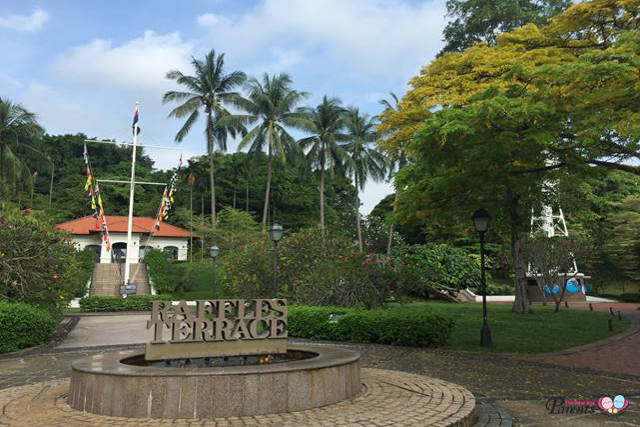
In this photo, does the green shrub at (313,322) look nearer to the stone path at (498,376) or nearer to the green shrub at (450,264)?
the stone path at (498,376)

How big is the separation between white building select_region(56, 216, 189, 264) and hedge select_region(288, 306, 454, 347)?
96.1ft

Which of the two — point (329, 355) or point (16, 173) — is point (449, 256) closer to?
point (329, 355)

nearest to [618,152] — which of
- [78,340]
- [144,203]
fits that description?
[78,340]

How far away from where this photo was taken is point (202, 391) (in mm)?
5602

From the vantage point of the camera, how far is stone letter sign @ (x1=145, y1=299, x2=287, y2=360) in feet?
23.1

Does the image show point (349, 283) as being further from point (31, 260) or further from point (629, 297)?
point (629, 297)

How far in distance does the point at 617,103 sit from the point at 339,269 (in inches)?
350

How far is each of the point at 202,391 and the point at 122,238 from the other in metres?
40.0

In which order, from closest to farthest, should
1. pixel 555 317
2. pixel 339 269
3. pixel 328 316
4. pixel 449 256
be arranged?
pixel 328 316 < pixel 339 269 < pixel 555 317 < pixel 449 256

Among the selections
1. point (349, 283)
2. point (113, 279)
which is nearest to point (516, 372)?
point (349, 283)

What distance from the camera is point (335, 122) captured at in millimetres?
41719

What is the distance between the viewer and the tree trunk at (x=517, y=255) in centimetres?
1716

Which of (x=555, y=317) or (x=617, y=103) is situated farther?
(x=555, y=317)

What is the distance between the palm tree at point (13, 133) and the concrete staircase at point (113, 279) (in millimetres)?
9020
